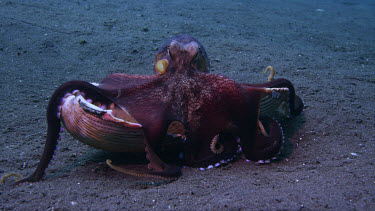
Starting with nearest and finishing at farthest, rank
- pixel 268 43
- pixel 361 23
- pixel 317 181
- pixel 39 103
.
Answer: pixel 317 181
pixel 39 103
pixel 268 43
pixel 361 23

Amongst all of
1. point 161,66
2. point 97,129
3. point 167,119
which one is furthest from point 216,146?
point 97,129

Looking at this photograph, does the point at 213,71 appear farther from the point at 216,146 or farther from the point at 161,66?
the point at 216,146

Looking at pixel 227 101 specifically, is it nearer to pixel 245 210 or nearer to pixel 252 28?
pixel 245 210

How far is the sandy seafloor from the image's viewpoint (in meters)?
1.86

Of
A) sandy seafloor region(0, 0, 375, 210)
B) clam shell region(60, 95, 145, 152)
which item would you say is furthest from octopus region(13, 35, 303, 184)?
sandy seafloor region(0, 0, 375, 210)

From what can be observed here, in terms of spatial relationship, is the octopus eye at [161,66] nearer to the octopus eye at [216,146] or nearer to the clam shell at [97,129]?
the clam shell at [97,129]

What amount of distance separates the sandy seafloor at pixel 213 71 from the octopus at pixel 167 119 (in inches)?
7.1

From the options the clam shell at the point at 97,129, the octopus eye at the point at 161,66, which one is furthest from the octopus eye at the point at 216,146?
the octopus eye at the point at 161,66

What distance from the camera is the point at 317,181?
2.01m

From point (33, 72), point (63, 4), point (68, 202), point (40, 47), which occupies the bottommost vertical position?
point (68, 202)

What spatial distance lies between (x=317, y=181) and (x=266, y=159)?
48cm

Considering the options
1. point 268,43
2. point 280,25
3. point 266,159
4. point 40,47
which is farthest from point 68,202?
point 280,25

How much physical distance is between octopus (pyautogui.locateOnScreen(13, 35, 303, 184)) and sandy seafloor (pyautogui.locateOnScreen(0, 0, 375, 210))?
18 cm

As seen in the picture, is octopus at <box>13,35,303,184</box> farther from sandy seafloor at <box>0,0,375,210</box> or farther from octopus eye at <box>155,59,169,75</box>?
sandy seafloor at <box>0,0,375,210</box>
